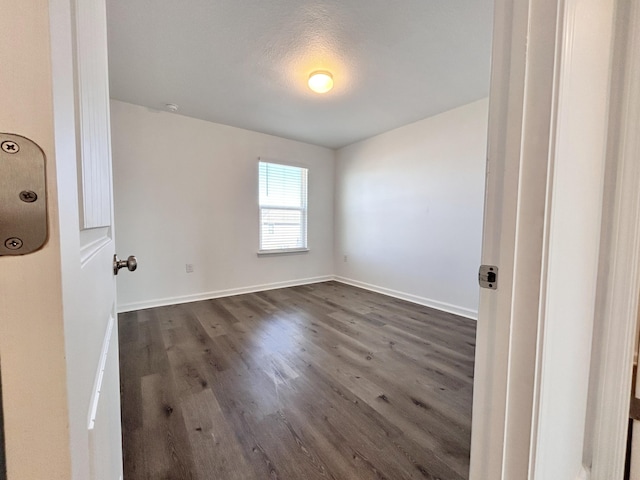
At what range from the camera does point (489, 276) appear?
0.63 metres

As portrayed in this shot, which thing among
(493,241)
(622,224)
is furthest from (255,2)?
(622,224)

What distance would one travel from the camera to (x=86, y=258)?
38 cm

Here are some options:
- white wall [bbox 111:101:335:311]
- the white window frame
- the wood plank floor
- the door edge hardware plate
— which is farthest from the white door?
the white window frame

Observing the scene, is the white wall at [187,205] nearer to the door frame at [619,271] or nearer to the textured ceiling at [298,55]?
the textured ceiling at [298,55]

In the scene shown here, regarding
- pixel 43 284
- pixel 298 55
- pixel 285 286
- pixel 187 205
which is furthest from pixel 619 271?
pixel 285 286

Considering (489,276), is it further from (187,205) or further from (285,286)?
(285,286)

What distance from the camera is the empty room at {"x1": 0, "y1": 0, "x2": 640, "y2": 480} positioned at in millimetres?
254

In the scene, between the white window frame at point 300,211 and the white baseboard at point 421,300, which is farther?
the white window frame at point 300,211

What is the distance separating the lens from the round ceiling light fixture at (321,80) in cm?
229

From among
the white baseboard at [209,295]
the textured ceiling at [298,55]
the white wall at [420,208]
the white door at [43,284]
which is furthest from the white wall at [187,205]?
the white door at [43,284]

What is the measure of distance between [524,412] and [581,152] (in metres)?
0.64

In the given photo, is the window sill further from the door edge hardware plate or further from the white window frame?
the door edge hardware plate

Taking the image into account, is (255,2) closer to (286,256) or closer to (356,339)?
(356,339)

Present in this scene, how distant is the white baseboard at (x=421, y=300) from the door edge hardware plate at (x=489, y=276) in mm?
2509
